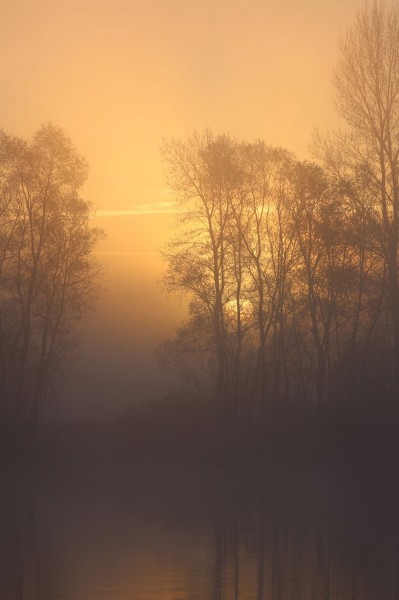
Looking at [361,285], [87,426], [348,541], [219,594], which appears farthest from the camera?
[87,426]

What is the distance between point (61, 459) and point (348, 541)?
20169 mm

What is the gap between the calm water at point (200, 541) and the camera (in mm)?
13055

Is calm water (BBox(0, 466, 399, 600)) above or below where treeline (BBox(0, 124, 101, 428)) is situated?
below

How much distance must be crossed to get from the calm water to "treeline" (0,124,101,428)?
6899 millimetres

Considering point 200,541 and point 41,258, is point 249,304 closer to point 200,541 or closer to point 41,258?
point 41,258

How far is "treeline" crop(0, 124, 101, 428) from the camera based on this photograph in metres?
37.0

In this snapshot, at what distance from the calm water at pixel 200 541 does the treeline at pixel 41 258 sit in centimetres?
690

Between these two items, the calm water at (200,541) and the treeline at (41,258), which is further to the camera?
the treeline at (41,258)

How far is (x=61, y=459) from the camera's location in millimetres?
36031

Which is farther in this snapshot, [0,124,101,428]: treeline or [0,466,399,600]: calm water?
[0,124,101,428]: treeline

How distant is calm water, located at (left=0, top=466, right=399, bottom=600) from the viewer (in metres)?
13.1

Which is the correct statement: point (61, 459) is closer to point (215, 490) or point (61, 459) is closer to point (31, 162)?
point (215, 490)

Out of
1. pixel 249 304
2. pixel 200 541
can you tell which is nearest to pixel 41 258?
pixel 249 304

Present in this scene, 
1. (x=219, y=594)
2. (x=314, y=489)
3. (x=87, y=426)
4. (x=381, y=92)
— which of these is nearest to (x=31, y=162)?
(x=87, y=426)
